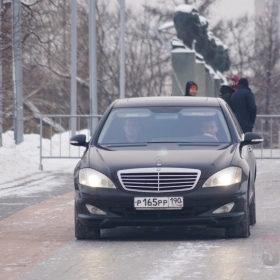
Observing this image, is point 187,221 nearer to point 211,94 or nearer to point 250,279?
point 250,279

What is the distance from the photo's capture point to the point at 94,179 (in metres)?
11.0

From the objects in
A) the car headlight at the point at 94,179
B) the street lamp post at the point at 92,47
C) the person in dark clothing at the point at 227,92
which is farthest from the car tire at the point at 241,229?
the street lamp post at the point at 92,47

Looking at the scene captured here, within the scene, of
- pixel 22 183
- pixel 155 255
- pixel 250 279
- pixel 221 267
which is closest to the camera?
pixel 250 279

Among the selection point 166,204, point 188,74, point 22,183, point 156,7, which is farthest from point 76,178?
point 156,7

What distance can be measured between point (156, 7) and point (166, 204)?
6165cm

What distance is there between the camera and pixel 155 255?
1004 centimetres

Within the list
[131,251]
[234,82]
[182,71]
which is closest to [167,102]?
[131,251]

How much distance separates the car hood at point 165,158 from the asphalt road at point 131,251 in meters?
0.70

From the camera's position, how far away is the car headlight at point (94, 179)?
10.9m

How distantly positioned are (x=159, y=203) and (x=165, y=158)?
1.60 feet

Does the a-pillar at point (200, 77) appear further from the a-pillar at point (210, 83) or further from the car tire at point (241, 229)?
the car tire at point (241, 229)

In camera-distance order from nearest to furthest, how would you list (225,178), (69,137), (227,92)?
(225,178)
(227,92)
(69,137)

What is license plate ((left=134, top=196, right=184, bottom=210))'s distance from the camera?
10.8 meters

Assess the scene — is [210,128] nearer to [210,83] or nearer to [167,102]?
[167,102]
